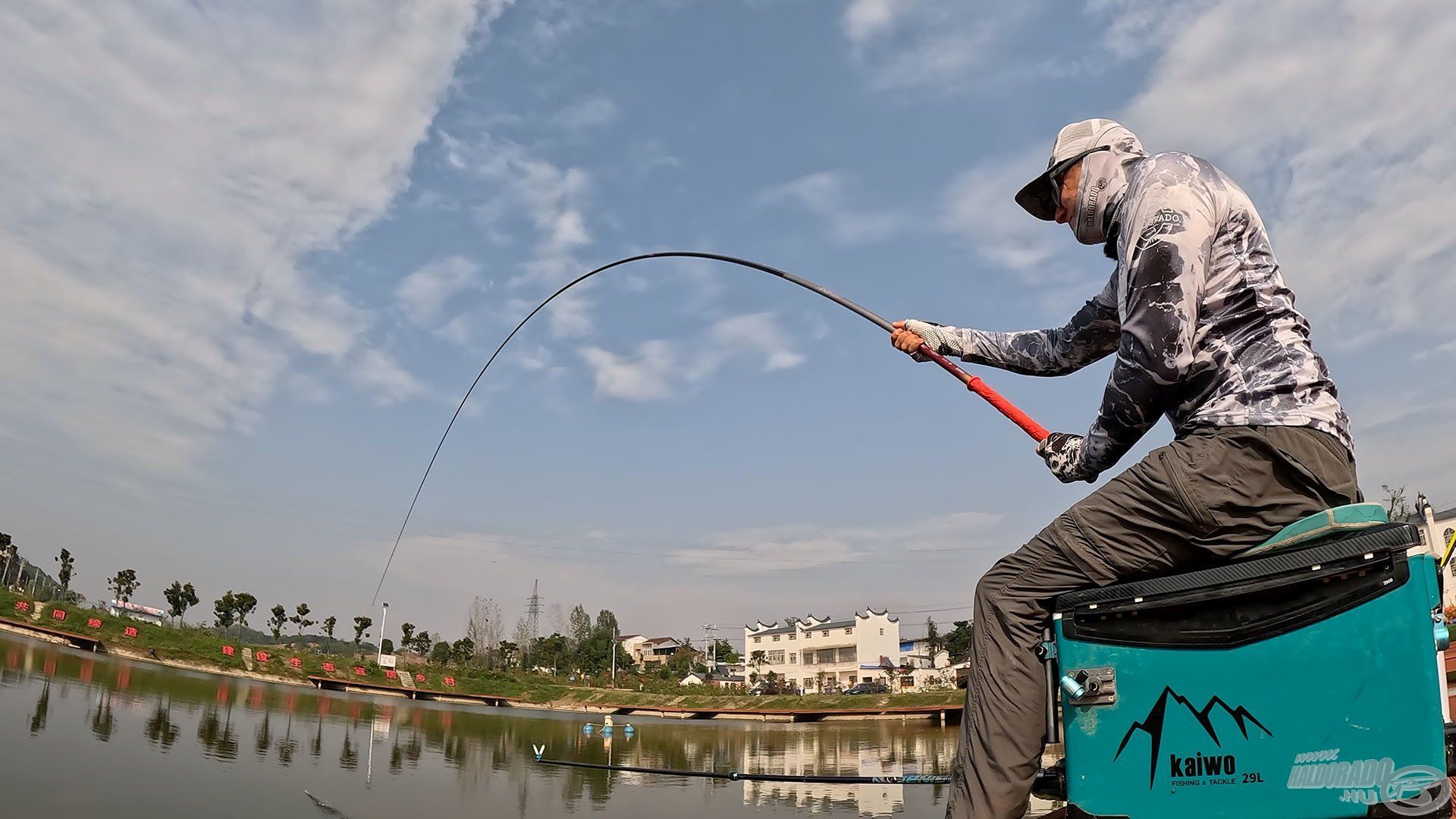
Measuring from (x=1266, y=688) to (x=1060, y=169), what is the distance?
1.73 meters

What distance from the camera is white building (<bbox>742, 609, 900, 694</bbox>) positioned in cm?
8212

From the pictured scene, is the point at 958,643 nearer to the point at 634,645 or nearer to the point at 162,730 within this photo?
the point at 634,645

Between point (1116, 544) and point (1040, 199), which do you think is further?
point (1040, 199)

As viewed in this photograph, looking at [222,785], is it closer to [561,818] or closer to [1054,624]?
[561,818]

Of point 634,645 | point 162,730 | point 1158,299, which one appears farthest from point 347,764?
point 634,645

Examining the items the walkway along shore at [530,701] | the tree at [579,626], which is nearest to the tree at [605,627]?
the tree at [579,626]

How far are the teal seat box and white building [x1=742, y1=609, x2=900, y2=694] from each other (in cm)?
7859

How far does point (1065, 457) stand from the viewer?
286 centimetres

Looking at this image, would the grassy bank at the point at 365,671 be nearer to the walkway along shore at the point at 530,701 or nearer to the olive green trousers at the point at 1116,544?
the walkway along shore at the point at 530,701

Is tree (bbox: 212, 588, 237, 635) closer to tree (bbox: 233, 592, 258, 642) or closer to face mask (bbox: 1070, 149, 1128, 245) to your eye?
tree (bbox: 233, 592, 258, 642)

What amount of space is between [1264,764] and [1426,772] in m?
0.31

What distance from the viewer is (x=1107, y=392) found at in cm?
253

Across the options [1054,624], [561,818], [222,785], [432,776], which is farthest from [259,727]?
[1054,624]

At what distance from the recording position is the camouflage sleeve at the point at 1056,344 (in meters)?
3.40
